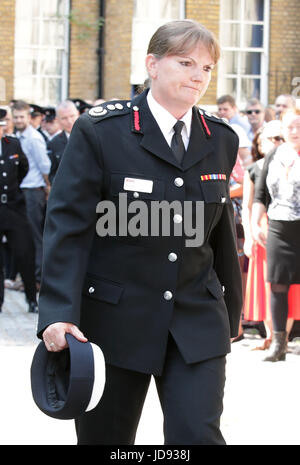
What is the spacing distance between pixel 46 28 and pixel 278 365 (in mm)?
12572

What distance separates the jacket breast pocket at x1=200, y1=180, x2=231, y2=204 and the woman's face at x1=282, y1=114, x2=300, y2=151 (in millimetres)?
4652

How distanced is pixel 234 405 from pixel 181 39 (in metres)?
3.60

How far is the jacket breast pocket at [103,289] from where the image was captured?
3.63m

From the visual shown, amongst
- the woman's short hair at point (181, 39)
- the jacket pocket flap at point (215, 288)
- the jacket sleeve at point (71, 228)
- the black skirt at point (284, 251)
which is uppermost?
the woman's short hair at point (181, 39)

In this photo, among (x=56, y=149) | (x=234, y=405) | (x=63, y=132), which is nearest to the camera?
(x=234, y=405)

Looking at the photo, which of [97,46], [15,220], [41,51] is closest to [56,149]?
[15,220]

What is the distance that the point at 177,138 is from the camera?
3.77 metres

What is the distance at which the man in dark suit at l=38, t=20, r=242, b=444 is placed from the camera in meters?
3.60

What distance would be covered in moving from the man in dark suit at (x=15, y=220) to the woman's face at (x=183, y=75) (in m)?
7.55

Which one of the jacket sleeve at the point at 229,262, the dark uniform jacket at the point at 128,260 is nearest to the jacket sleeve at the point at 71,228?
the dark uniform jacket at the point at 128,260

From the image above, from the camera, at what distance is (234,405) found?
22.1 feet

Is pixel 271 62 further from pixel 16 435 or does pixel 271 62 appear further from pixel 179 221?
pixel 179 221

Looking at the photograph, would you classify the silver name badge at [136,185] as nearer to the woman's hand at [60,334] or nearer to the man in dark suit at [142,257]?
the man in dark suit at [142,257]

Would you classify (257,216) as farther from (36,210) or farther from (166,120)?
(166,120)
